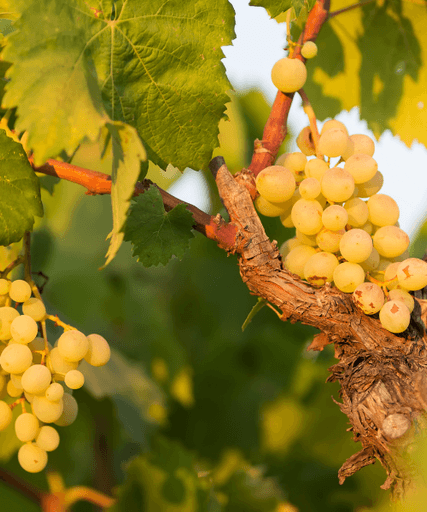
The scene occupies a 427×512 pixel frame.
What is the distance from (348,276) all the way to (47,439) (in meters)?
0.35

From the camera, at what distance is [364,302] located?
457mm

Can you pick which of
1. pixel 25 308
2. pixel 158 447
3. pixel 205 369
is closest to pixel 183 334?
pixel 205 369

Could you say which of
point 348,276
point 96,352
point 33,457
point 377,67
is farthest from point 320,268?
point 377,67

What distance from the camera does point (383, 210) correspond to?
1.63 ft

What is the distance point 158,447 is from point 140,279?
73 cm

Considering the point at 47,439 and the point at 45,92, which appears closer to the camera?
the point at 45,92

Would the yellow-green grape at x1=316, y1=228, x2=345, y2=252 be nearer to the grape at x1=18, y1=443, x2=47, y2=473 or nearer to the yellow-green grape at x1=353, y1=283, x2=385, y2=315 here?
the yellow-green grape at x1=353, y1=283, x2=385, y2=315

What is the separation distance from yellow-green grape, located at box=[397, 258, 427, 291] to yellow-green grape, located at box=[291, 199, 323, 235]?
93 millimetres

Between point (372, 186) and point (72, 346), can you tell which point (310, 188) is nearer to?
point (372, 186)

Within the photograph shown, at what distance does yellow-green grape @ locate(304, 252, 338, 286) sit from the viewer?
48cm

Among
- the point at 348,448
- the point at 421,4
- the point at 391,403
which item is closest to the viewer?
the point at 391,403

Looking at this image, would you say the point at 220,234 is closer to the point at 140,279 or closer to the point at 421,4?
the point at 421,4

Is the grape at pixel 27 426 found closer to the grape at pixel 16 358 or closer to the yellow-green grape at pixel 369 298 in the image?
the grape at pixel 16 358

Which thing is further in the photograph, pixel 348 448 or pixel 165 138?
pixel 348 448
